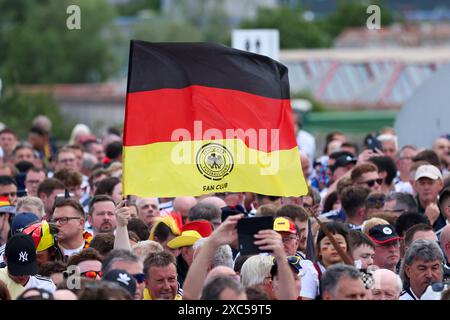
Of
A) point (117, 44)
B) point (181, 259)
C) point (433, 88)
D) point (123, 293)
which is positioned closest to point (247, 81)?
point (181, 259)

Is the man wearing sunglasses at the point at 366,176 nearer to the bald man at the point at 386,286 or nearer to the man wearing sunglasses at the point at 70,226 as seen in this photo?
the man wearing sunglasses at the point at 70,226

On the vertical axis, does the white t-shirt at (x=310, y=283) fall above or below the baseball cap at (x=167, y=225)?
below

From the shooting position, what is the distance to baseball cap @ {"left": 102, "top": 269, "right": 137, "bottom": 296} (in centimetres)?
959

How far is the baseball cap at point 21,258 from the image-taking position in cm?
1112

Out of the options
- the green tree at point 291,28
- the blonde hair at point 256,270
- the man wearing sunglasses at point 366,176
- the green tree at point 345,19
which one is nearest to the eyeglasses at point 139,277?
the blonde hair at point 256,270

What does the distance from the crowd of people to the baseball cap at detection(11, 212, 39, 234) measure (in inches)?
0.6

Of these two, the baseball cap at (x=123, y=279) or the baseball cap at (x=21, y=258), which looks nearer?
the baseball cap at (x=123, y=279)

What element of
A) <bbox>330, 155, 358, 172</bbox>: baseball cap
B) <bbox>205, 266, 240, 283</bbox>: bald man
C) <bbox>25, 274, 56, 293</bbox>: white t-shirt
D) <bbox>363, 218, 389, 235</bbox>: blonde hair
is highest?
<bbox>330, 155, 358, 172</bbox>: baseball cap

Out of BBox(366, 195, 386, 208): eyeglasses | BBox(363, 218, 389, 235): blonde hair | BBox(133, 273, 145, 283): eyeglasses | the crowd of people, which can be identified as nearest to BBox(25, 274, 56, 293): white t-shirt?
the crowd of people

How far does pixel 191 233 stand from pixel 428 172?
3.50 metres

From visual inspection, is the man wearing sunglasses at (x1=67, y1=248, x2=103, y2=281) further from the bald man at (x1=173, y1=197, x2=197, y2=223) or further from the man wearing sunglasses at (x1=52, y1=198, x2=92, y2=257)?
the bald man at (x1=173, y1=197, x2=197, y2=223)

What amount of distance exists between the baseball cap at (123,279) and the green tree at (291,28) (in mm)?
64490
